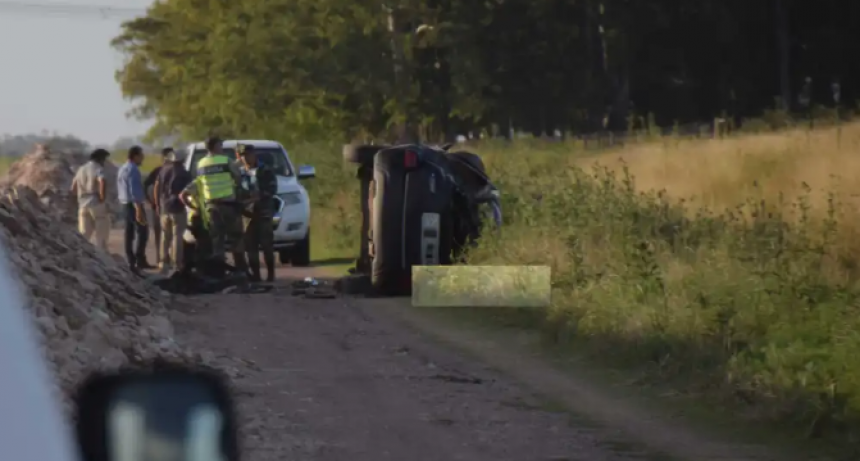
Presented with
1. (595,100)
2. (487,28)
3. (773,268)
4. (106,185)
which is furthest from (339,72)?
(773,268)

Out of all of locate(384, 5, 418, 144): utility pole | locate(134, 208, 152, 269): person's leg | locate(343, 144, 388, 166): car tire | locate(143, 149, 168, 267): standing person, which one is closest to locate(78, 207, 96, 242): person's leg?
locate(134, 208, 152, 269): person's leg

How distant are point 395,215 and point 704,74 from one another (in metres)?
40.6

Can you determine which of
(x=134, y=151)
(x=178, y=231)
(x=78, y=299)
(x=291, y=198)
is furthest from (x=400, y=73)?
(x=78, y=299)

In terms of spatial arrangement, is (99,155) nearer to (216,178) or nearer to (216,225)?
(216,225)

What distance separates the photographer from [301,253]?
20.0 m

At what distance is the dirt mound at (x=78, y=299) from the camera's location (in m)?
9.59

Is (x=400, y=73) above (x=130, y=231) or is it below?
above

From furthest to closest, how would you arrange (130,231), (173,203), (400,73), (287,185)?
1. (400,73)
2. (287,185)
3. (130,231)
4. (173,203)

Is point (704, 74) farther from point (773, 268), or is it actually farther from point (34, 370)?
point (34, 370)

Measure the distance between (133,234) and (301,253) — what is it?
2.11m

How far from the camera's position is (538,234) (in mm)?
15641

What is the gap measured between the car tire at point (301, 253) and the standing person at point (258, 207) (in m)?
3.28

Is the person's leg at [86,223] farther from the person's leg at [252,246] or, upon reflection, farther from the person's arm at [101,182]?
the person's leg at [252,246]

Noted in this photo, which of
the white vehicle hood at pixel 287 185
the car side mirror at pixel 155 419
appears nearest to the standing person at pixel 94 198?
the white vehicle hood at pixel 287 185
